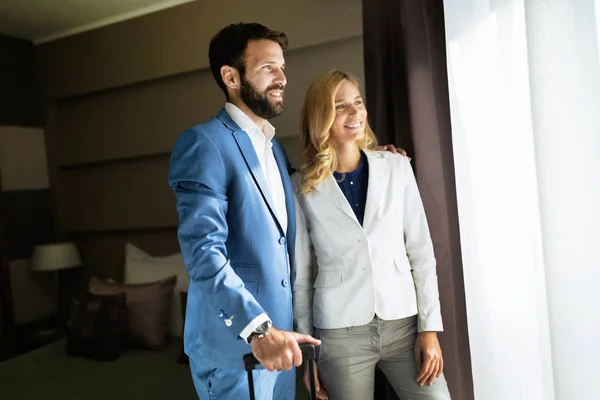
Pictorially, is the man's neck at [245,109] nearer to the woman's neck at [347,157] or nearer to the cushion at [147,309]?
the woman's neck at [347,157]

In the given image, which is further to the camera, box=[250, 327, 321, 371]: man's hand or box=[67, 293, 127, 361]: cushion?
box=[67, 293, 127, 361]: cushion

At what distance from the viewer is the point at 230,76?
147 cm

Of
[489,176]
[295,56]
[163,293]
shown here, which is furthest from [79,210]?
[489,176]

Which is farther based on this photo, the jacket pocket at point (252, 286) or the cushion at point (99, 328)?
the cushion at point (99, 328)

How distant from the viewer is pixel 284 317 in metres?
1.37

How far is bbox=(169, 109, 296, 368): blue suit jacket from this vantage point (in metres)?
1.21

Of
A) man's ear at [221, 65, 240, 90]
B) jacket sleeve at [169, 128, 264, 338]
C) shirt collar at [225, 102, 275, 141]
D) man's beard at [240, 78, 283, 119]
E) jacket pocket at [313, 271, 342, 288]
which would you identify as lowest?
jacket pocket at [313, 271, 342, 288]

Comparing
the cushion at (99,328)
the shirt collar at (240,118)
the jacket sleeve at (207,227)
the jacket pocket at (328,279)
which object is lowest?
the cushion at (99,328)

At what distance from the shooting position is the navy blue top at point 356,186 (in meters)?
1.47

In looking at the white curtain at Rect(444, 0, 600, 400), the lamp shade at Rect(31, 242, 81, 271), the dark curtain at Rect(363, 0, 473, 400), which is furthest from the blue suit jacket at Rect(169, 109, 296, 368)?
the lamp shade at Rect(31, 242, 81, 271)

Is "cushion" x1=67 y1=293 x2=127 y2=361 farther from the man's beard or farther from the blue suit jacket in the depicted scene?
the man's beard

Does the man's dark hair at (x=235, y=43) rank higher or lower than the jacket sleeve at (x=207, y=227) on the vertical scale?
higher

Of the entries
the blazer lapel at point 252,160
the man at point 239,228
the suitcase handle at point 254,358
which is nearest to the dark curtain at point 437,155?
the man at point 239,228

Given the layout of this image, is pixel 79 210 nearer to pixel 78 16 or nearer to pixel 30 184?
pixel 30 184
